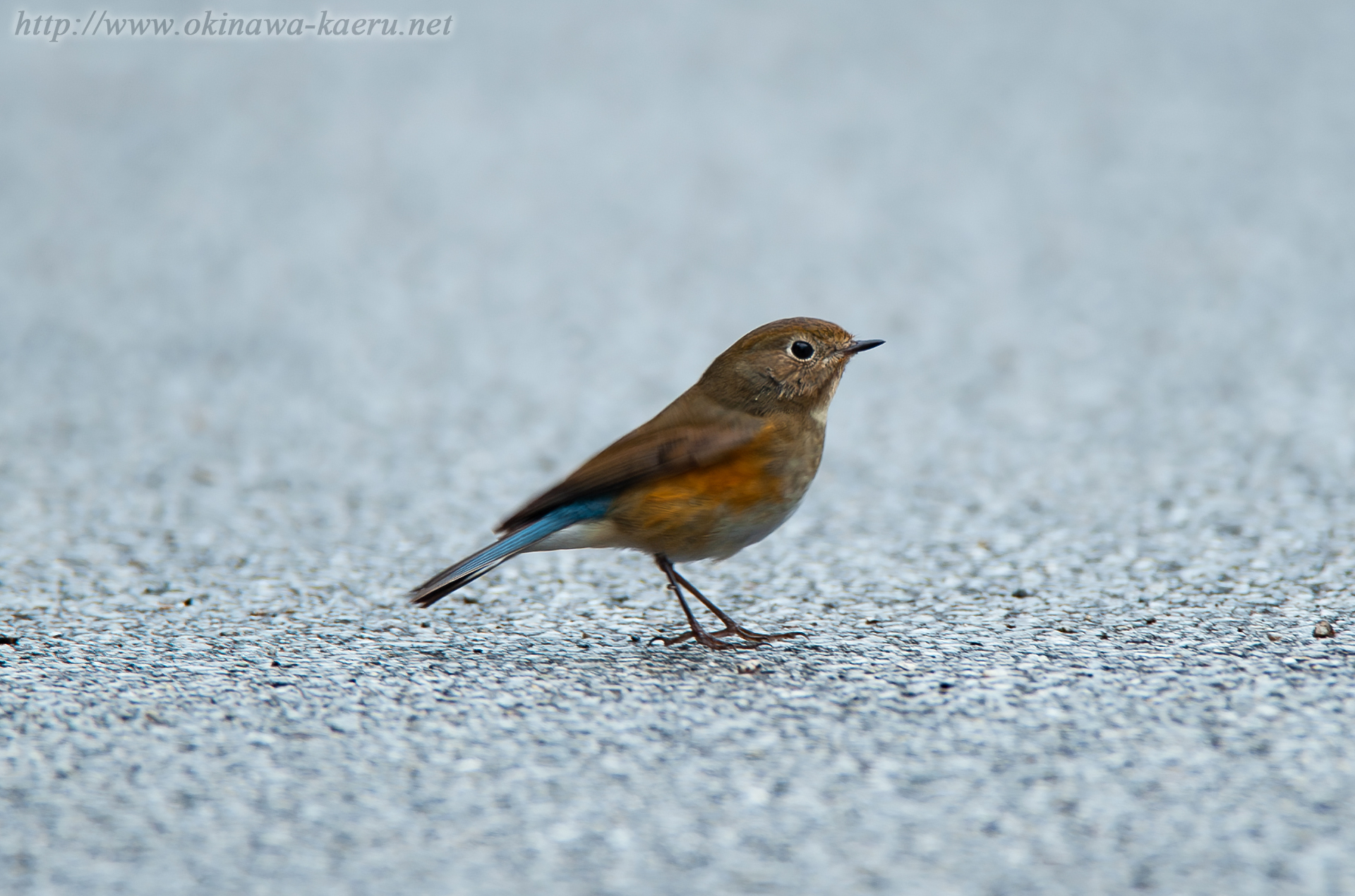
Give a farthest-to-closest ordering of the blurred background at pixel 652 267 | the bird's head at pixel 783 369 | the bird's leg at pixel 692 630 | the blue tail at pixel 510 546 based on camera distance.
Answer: the blurred background at pixel 652 267 → the bird's head at pixel 783 369 → the bird's leg at pixel 692 630 → the blue tail at pixel 510 546

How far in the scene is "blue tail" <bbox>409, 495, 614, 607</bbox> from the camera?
3.68m

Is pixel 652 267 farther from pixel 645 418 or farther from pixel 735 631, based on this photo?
pixel 735 631

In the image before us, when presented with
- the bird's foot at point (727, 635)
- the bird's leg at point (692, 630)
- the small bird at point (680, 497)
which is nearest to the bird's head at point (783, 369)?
the small bird at point (680, 497)

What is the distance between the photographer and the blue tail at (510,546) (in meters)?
3.68

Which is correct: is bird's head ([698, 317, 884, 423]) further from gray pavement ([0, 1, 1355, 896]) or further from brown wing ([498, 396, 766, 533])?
gray pavement ([0, 1, 1355, 896])

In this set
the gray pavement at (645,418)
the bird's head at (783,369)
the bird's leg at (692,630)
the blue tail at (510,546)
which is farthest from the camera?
the bird's head at (783,369)

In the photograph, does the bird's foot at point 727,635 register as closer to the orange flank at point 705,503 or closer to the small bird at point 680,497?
the small bird at point 680,497

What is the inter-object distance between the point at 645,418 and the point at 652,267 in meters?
1.89

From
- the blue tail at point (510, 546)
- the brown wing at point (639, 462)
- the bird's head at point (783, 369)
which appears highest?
the bird's head at point (783, 369)

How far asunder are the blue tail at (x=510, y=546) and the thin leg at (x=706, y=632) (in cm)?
27

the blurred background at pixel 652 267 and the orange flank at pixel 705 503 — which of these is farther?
the blurred background at pixel 652 267

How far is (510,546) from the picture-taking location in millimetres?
3697

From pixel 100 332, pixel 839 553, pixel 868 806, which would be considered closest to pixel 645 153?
pixel 100 332

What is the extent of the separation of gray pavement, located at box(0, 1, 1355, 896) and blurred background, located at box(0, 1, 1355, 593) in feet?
0.12
